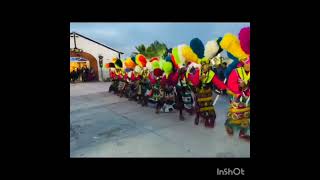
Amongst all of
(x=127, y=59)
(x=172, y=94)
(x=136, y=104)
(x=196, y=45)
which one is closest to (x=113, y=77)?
(x=127, y=59)

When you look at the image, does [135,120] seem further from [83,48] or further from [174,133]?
[83,48]

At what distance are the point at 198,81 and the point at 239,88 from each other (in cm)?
92

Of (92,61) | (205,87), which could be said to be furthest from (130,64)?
(92,61)

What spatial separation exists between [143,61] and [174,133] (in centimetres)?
364

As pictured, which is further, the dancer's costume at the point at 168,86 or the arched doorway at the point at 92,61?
the arched doorway at the point at 92,61

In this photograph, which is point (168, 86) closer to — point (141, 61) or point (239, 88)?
point (141, 61)

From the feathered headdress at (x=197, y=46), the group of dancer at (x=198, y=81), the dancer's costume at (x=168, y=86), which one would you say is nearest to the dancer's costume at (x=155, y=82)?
the group of dancer at (x=198, y=81)

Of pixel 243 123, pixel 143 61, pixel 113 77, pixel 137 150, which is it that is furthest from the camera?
pixel 113 77

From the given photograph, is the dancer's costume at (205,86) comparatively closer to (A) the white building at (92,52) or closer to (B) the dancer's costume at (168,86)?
(B) the dancer's costume at (168,86)

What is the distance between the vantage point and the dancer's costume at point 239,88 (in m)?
3.49

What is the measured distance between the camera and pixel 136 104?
293 inches

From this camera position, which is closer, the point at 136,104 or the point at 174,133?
the point at 174,133

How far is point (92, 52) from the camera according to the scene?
51.2 feet

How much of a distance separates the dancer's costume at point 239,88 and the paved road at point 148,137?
27 centimetres
